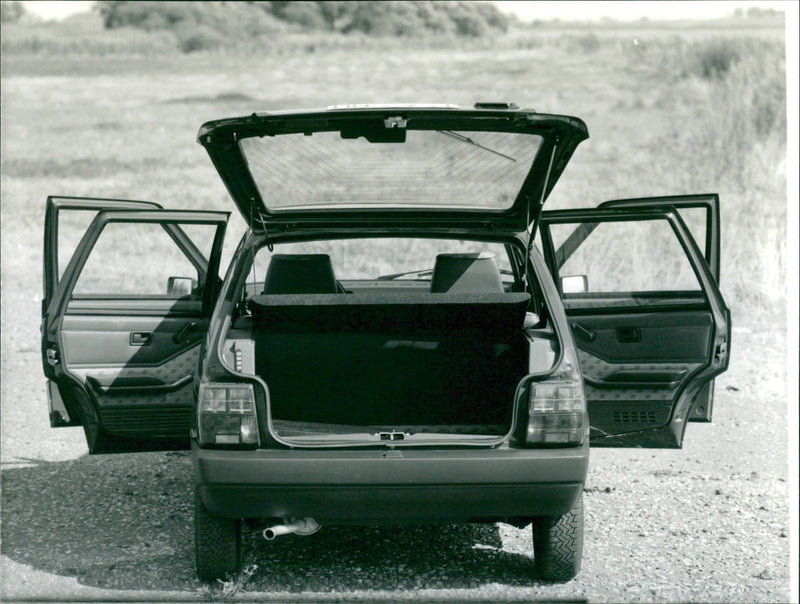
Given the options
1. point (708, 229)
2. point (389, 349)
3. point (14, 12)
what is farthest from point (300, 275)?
point (14, 12)

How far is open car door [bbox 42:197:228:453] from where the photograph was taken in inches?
207

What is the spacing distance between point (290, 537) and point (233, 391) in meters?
1.34

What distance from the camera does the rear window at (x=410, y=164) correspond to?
187 inches

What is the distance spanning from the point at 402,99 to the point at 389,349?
24.1m

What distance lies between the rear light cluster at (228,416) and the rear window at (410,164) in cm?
113

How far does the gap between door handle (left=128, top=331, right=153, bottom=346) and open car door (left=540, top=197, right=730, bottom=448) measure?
207 cm

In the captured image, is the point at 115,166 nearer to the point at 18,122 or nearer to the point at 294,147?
the point at 18,122

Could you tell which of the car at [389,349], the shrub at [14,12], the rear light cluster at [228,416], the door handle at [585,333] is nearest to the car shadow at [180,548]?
the car at [389,349]

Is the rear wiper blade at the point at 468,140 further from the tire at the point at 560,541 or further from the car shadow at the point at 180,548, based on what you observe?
the car shadow at the point at 180,548

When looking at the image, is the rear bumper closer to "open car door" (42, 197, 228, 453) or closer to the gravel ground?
the gravel ground

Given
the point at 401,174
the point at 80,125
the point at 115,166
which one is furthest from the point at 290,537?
the point at 80,125

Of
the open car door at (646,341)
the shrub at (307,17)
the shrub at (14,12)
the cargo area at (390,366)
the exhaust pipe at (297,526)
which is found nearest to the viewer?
the exhaust pipe at (297,526)

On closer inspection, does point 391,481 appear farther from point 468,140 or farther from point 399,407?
point 468,140

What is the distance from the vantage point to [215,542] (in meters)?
4.37
